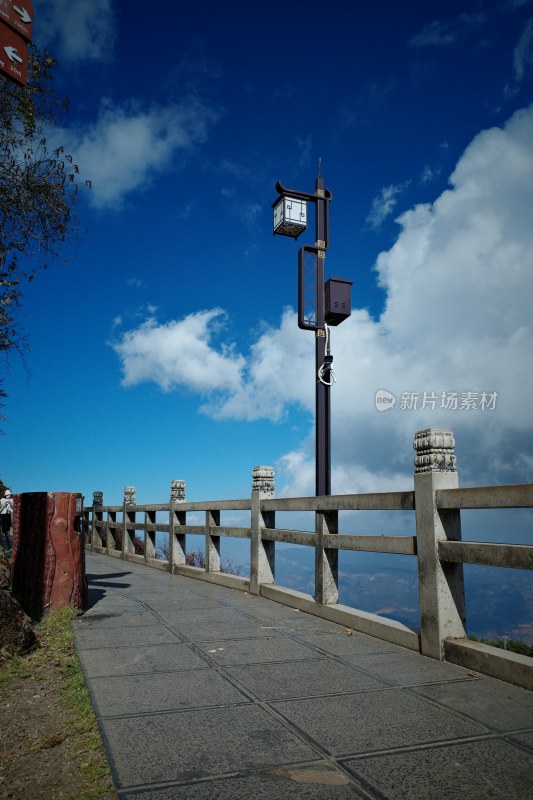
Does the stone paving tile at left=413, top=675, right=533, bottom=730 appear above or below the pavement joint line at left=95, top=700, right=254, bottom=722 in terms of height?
below

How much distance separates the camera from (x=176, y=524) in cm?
1295

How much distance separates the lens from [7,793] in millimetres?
2605

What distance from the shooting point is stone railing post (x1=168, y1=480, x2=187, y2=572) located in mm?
12930

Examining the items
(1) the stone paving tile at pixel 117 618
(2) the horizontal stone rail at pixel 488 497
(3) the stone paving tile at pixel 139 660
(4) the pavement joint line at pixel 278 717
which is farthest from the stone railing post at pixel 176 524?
(2) the horizontal stone rail at pixel 488 497

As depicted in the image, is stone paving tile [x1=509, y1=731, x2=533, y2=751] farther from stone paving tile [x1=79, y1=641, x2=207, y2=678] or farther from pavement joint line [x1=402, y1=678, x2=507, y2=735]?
stone paving tile [x1=79, y1=641, x2=207, y2=678]

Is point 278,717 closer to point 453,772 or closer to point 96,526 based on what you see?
point 453,772

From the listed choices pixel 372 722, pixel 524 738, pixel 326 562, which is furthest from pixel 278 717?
pixel 326 562

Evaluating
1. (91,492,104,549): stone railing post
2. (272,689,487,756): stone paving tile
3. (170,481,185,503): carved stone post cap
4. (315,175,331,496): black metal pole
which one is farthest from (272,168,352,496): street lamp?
(91,492,104,549): stone railing post

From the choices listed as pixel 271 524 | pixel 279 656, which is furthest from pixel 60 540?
pixel 271 524

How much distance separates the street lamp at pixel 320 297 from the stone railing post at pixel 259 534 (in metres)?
1.82

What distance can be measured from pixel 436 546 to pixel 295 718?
2.27 metres

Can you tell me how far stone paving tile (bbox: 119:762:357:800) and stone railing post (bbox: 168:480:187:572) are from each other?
10.4 meters

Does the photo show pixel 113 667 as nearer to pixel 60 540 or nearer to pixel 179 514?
pixel 60 540

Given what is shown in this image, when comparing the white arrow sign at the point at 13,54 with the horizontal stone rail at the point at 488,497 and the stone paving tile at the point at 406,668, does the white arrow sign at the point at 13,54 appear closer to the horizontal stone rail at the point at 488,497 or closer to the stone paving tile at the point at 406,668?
the horizontal stone rail at the point at 488,497
